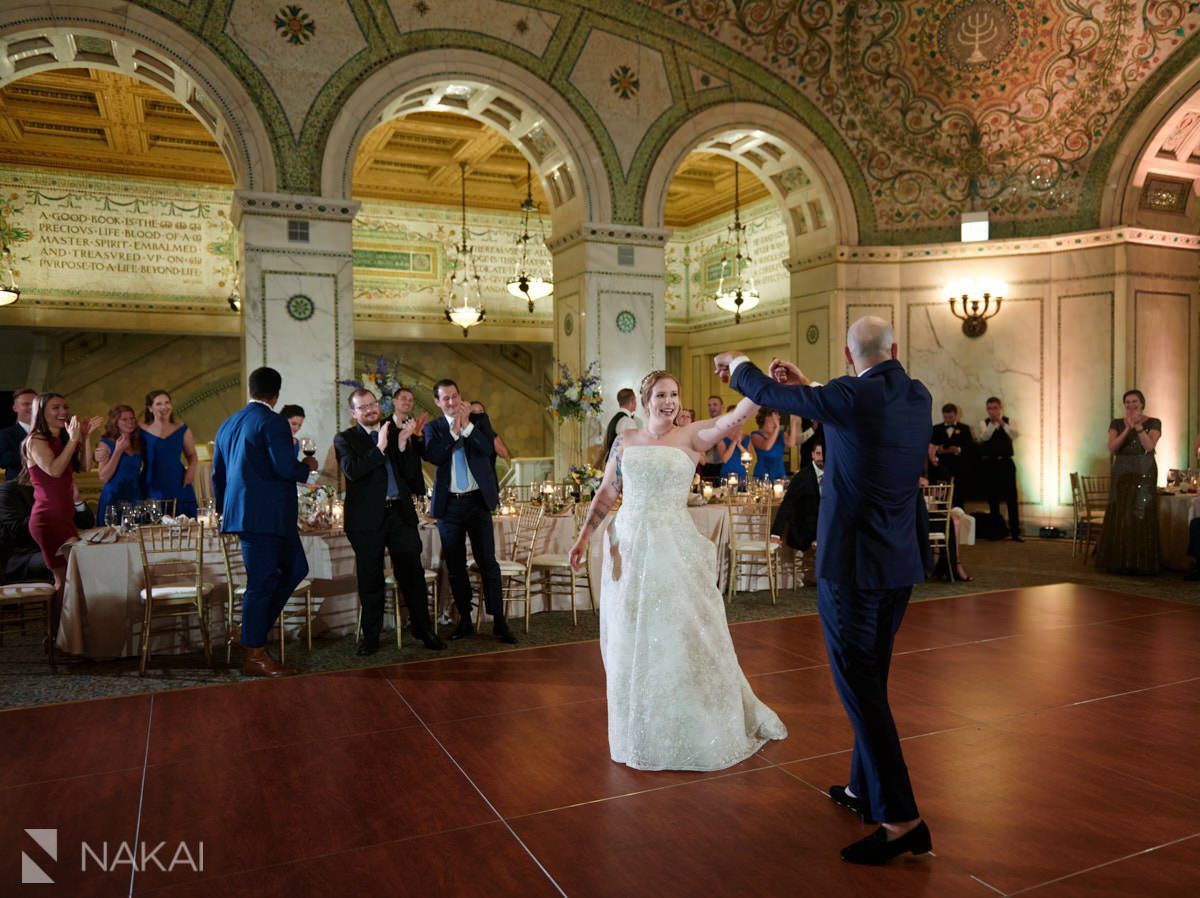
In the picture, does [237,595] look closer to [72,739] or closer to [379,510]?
[379,510]

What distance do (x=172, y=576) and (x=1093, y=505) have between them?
854 centimetres

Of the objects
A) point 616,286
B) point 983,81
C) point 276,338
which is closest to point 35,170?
point 276,338

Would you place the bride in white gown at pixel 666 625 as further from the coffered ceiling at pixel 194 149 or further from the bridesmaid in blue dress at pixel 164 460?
the coffered ceiling at pixel 194 149

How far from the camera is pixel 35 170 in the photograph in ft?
41.2

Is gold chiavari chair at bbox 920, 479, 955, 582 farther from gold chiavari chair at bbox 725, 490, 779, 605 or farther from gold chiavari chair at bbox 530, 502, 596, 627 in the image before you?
gold chiavari chair at bbox 530, 502, 596, 627

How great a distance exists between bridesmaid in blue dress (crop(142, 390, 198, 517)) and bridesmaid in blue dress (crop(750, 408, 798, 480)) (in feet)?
15.9

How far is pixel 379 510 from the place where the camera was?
17.1 feet

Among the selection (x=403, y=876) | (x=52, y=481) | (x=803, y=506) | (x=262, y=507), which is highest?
(x=52, y=481)

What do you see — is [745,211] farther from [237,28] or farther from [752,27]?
[237,28]

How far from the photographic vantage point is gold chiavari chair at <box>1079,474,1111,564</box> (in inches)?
338

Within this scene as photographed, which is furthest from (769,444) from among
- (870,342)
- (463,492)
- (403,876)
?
(403,876)

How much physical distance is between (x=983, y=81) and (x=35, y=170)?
12668mm

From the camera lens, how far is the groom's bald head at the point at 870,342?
9.16 ft

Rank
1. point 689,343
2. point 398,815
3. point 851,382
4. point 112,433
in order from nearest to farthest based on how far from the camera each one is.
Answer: point 851,382 < point 398,815 < point 112,433 < point 689,343
